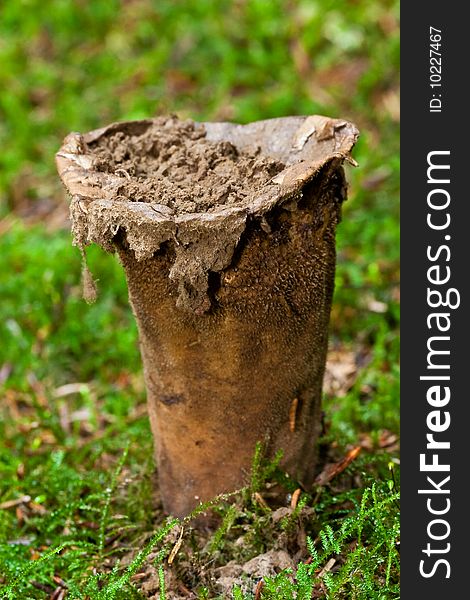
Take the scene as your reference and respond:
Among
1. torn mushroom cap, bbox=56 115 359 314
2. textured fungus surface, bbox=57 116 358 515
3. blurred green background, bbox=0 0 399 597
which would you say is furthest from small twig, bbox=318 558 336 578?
torn mushroom cap, bbox=56 115 359 314

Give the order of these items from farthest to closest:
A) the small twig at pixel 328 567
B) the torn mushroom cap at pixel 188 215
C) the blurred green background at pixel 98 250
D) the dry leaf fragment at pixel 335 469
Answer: the blurred green background at pixel 98 250, the dry leaf fragment at pixel 335 469, the small twig at pixel 328 567, the torn mushroom cap at pixel 188 215

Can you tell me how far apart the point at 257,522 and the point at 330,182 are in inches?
35.7

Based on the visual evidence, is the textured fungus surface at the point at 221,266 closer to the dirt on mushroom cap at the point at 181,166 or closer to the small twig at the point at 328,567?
the dirt on mushroom cap at the point at 181,166

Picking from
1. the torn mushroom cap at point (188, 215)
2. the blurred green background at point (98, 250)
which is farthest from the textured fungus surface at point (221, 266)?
the blurred green background at point (98, 250)

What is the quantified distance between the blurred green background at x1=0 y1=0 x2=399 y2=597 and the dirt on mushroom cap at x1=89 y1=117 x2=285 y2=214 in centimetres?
99

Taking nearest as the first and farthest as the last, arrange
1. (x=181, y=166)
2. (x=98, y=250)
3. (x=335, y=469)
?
(x=181, y=166) < (x=335, y=469) < (x=98, y=250)

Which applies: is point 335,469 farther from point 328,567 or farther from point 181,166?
point 181,166

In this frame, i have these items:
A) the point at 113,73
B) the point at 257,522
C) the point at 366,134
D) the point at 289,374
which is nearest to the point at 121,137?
the point at 289,374

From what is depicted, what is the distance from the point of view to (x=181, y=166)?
1.98 metres

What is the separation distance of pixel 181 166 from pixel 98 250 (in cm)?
199

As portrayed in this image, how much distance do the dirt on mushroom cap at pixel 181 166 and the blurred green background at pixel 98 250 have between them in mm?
993

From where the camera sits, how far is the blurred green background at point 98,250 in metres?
2.79

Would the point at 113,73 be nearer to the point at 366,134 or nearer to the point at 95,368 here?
the point at 366,134

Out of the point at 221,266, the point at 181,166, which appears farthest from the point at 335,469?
the point at 181,166
